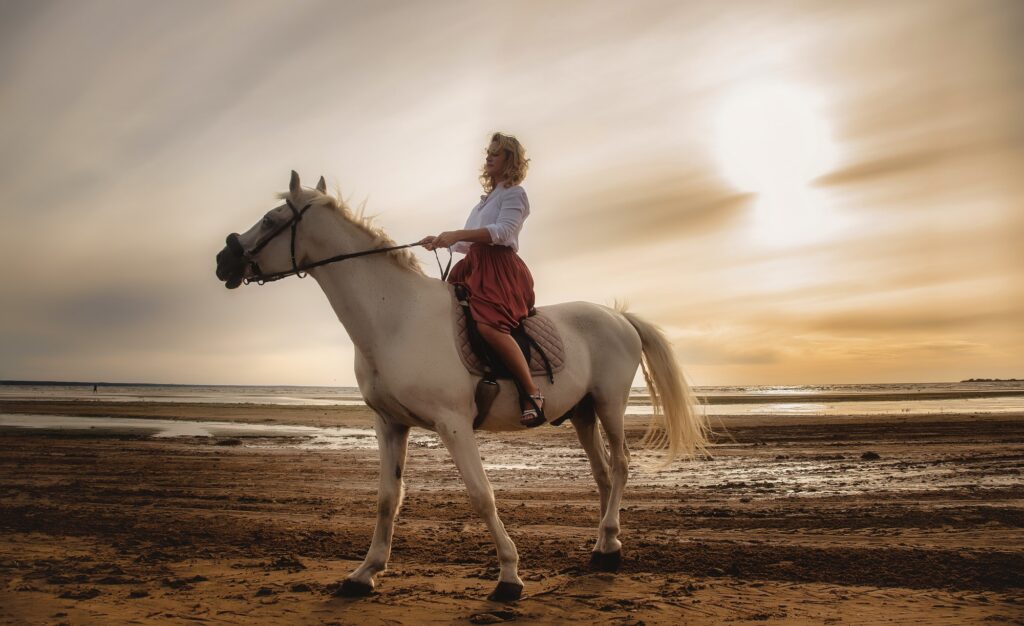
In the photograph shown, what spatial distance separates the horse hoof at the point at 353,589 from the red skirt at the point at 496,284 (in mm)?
2049

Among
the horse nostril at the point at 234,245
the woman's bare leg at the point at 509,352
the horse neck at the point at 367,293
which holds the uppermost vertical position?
the horse nostril at the point at 234,245

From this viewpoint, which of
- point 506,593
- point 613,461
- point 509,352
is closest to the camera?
point 506,593

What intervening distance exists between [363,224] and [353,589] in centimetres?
264

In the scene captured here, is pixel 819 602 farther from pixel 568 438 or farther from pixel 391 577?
pixel 568 438

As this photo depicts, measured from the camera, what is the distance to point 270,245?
4.57 m

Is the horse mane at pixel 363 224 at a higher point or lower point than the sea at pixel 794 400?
higher

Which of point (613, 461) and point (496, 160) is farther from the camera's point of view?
point (613, 461)

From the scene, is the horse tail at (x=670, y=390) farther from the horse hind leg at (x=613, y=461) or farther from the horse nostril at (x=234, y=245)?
the horse nostril at (x=234, y=245)

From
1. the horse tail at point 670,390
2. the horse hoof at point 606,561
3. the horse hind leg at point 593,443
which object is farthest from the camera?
the horse tail at point 670,390

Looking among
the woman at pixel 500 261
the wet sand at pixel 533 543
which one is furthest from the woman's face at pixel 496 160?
the wet sand at pixel 533 543

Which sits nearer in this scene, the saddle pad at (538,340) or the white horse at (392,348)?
the white horse at (392,348)

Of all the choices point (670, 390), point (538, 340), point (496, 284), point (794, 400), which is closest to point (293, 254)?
point (496, 284)

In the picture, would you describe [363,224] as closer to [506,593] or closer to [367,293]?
[367,293]

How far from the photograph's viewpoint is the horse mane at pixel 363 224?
186 inches
